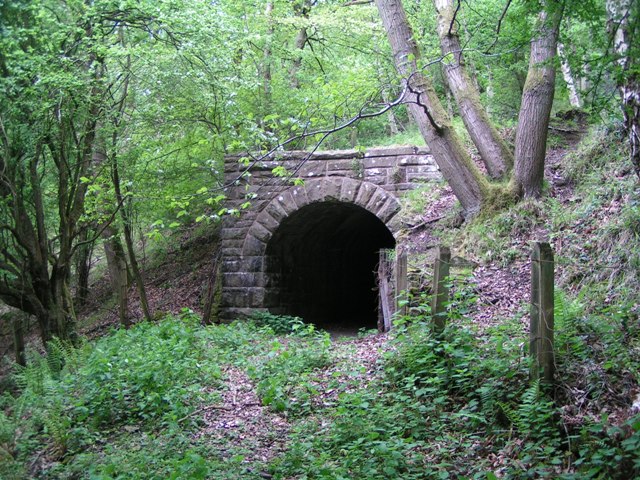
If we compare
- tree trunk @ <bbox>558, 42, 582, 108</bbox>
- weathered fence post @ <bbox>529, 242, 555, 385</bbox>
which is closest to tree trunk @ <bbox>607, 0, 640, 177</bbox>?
tree trunk @ <bbox>558, 42, 582, 108</bbox>

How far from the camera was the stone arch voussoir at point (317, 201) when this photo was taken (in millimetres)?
11367

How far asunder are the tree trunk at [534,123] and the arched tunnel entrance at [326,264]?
318 cm

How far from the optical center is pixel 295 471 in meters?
4.63

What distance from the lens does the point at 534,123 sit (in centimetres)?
905

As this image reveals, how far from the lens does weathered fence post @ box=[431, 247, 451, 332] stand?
240 inches

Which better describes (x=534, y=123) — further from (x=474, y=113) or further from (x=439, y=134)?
(x=439, y=134)

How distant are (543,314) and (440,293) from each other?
139 centimetres

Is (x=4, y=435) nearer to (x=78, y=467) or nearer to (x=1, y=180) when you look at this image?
(x=78, y=467)

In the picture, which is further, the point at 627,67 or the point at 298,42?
the point at 298,42

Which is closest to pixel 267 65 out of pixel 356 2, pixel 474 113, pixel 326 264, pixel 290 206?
pixel 356 2

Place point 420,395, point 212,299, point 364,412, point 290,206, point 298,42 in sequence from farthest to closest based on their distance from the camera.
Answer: point 298,42
point 212,299
point 290,206
point 420,395
point 364,412

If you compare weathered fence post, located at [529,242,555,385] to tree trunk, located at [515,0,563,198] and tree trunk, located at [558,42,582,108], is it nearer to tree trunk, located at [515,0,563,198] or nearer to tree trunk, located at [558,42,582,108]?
tree trunk, located at [558,42,582,108]

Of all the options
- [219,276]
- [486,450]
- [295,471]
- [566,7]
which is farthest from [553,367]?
[219,276]

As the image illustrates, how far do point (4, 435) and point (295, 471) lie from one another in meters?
3.04
